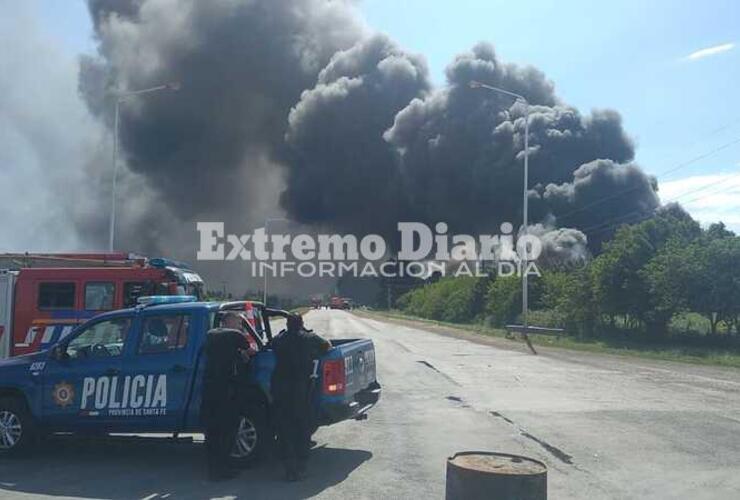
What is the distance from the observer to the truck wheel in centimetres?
679

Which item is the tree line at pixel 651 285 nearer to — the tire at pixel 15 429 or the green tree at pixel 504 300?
the green tree at pixel 504 300

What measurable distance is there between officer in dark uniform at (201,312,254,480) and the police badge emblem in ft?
4.91

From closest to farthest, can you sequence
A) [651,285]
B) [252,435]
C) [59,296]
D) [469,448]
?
[252,435] < [469,448] < [59,296] < [651,285]

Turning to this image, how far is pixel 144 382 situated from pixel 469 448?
321 centimetres

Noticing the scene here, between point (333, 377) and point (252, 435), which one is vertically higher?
point (333, 377)

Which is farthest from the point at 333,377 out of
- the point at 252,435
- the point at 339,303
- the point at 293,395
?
the point at 339,303

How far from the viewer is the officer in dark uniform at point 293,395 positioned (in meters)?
6.52

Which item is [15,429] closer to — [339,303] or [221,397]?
[221,397]

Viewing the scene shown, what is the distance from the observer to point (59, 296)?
41.8 feet

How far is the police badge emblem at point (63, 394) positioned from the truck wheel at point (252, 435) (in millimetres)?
1703

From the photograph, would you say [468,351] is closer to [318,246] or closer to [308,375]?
[308,375]

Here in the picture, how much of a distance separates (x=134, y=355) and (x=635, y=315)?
23967 millimetres

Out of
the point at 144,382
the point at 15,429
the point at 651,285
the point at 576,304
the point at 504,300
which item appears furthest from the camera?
the point at 504,300

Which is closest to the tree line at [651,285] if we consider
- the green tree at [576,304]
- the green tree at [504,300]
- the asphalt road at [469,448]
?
the green tree at [576,304]
